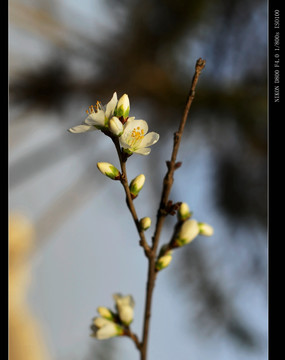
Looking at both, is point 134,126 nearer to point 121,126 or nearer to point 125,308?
point 121,126

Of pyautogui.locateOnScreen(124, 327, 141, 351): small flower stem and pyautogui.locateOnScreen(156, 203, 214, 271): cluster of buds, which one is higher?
pyautogui.locateOnScreen(156, 203, 214, 271): cluster of buds

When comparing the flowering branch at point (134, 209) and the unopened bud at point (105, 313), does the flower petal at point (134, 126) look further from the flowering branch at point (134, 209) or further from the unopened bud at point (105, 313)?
the unopened bud at point (105, 313)

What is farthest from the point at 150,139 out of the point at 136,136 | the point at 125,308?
the point at 125,308

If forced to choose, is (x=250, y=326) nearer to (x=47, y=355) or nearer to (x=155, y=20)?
(x=47, y=355)

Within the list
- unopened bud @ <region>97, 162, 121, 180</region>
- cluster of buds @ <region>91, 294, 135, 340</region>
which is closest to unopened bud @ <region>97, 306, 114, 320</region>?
cluster of buds @ <region>91, 294, 135, 340</region>

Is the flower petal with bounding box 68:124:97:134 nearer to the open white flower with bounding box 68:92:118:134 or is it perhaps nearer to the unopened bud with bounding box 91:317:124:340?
the open white flower with bounding box 68:92:118:134
